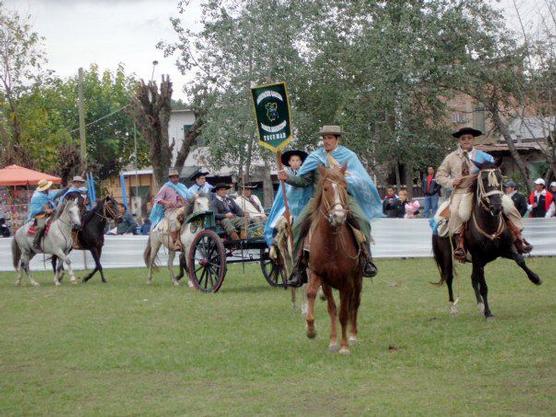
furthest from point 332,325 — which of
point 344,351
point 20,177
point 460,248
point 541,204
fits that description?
point 20,177

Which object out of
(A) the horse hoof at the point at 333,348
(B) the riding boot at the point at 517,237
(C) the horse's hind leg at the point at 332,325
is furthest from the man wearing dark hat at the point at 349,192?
(B) the riding boot at the point at 517,237

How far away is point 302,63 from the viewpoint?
125 feet

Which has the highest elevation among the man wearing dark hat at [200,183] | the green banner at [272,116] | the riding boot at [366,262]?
the green banner at [272,116]

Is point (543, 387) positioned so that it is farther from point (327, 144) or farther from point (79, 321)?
point (79, 321)

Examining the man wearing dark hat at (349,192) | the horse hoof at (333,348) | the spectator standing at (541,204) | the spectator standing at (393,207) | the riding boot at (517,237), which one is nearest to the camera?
the horse hoof at (333,348)

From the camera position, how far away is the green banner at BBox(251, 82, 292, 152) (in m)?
13.3

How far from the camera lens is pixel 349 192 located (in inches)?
444

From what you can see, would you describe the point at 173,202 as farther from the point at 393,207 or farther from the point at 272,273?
the point at 393,207

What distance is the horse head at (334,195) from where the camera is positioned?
32.4 ft

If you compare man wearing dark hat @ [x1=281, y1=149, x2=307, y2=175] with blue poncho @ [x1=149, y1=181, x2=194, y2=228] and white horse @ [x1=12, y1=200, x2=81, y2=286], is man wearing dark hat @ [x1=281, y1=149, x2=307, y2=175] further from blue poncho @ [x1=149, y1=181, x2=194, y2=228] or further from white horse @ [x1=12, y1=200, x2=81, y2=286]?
white horse @ [x1=12, y1=200, x2=81, y2=286]

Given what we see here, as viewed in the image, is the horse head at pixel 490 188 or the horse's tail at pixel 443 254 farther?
the horse's tail at pixel 443 254

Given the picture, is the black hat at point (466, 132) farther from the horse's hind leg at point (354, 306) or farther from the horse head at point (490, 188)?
the horse's hind leg at point (354, 306)

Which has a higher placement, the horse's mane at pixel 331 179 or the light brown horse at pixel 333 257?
the horse's mane at pixel 331 179

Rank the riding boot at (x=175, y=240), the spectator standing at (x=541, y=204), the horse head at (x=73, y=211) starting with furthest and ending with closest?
1. the spectator standing at (x=541, y=204)
2. the horse head at (x=73, y=211)
3. the riding boot at (x=175, y=240)
